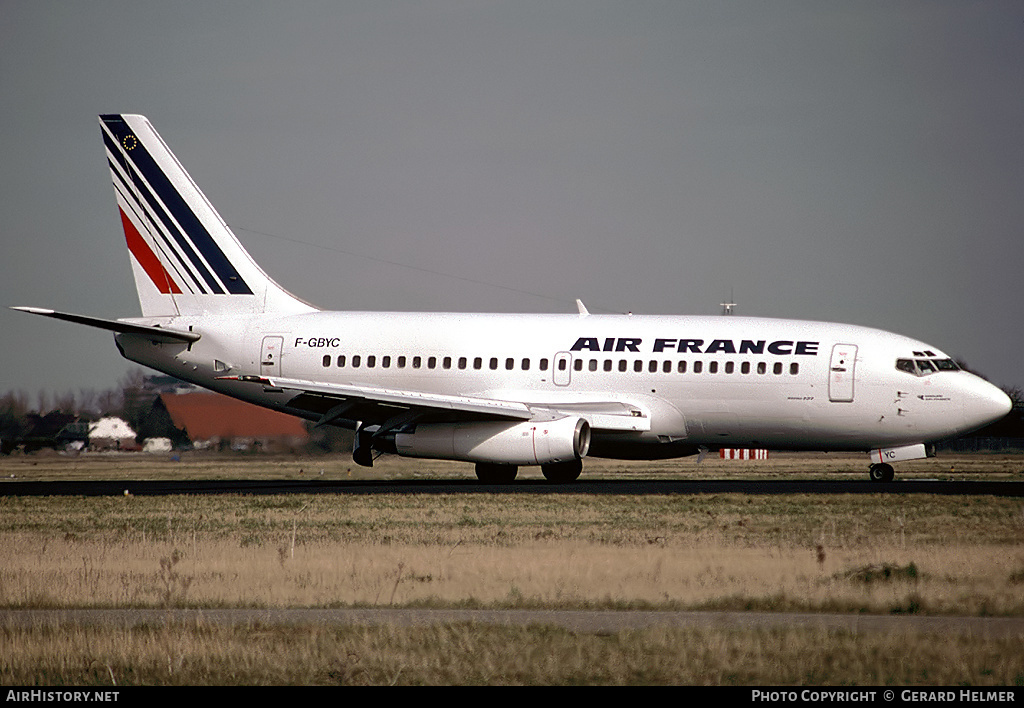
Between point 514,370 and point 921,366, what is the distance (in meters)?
A: 10.2

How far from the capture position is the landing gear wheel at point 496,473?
1467 inches

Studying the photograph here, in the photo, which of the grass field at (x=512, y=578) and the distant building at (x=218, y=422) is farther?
the distant building at (x=218, y=422)

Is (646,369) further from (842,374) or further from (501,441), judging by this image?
(842,374)

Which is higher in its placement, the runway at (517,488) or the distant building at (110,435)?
the distant building at (110,435)

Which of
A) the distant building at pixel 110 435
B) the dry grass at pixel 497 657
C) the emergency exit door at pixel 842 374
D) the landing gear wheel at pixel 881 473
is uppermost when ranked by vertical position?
the emergency exit door at pixel 842 374

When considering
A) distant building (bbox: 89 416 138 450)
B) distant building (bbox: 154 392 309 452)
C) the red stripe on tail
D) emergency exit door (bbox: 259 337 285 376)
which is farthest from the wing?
distant building (bbox: 89 416 138 450)

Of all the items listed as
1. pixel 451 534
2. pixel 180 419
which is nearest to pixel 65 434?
pixel 180 419

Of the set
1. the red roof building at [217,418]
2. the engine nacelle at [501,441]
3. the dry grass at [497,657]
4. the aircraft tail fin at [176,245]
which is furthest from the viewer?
the red roof building at [217,418]

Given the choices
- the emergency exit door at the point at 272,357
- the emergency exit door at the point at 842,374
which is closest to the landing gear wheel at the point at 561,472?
the emergency exit door at the point at 842,374

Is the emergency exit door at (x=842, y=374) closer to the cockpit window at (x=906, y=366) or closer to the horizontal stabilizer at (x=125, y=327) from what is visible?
the cockpit window at (x=906, y=366)

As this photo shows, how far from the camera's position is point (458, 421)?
35000mm

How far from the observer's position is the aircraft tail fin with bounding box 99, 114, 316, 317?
4034cm

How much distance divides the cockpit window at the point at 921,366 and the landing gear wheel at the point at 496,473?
10.3 meters
